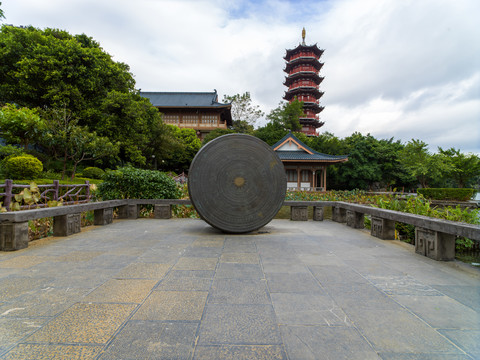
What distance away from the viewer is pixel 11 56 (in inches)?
578

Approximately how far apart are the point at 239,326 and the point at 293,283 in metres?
0.97

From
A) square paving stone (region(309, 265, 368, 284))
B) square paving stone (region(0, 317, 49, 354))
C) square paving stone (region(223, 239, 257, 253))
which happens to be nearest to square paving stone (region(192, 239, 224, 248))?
square paving stone (region(223, 239, 257, 253))

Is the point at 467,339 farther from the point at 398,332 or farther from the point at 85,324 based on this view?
the point at 85,324

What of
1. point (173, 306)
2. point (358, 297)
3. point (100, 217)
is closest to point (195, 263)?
point (173, 306)

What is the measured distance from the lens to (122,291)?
235 cm

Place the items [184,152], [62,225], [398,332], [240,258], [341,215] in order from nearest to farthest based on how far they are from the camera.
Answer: [398,332], [240,258], [62,225], [341,215], [184,152]

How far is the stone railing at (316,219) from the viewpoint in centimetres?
346

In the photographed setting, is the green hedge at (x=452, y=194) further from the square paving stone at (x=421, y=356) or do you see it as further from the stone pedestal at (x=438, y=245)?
the square paving stone at (x=421, y=356)

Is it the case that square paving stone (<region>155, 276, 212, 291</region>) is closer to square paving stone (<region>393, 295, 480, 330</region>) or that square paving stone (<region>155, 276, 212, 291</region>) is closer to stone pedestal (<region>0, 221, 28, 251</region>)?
square paving stone (<region>393, 295, 480, 330</region>)

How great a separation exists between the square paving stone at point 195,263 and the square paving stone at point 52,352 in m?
1.52

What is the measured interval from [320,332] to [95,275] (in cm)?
235

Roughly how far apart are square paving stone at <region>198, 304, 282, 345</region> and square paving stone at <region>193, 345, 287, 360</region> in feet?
0.13

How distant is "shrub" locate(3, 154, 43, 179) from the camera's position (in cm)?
1009

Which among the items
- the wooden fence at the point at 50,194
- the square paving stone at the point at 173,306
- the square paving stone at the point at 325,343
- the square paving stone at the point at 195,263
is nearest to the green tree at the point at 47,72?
the wooden fence at the point at 50,194
